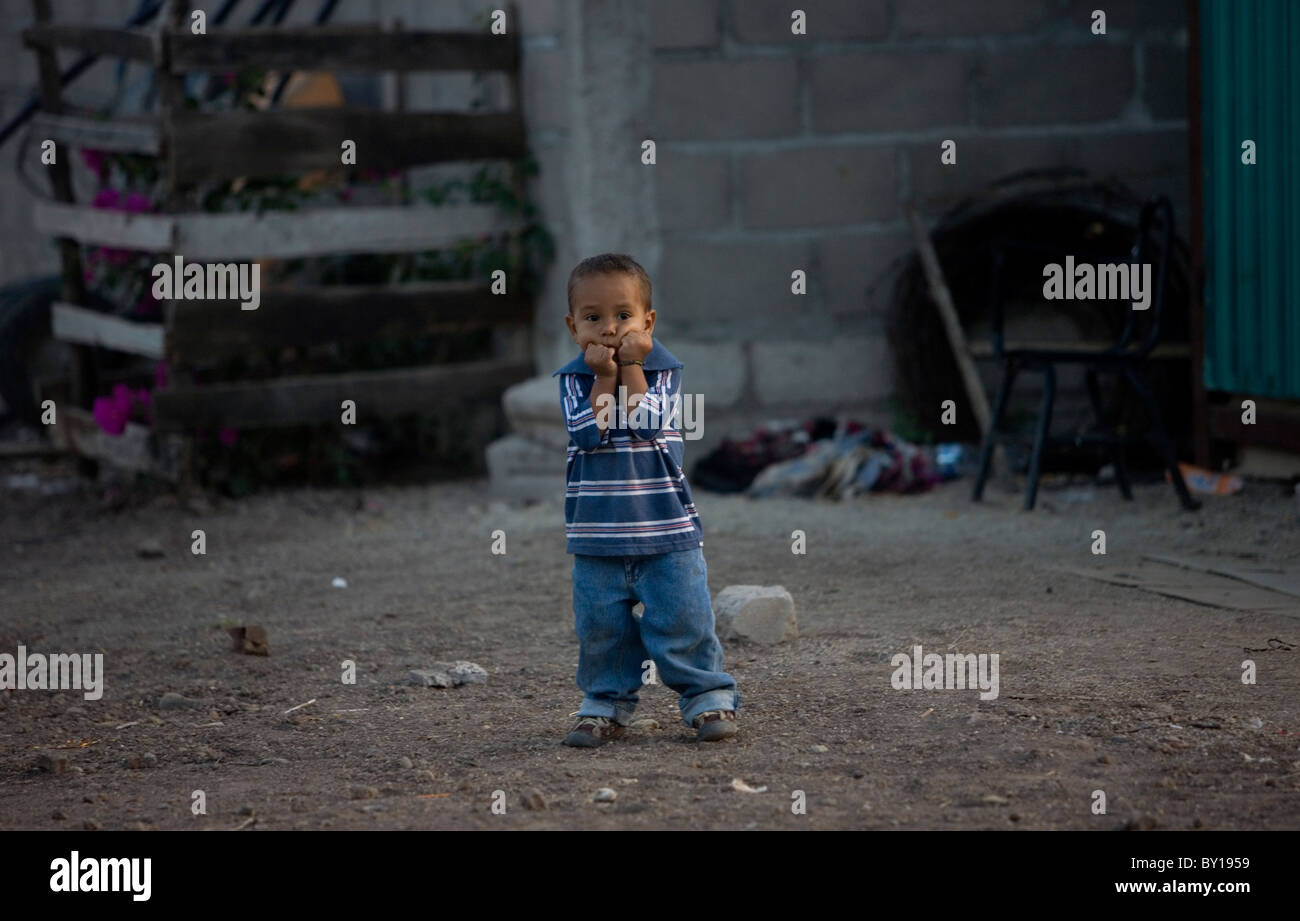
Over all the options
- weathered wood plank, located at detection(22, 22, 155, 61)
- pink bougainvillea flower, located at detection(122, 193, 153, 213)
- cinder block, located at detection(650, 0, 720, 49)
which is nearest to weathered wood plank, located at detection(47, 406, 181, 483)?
pink bougainvillea flower, located at detection(122, 193, 153, 213)

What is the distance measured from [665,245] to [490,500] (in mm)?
1465

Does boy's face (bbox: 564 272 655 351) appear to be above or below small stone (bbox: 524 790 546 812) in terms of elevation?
above

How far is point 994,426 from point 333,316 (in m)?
3.17

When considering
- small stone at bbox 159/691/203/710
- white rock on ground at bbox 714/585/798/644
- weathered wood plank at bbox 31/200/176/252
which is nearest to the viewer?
small stone at bbox 159/691/203/710

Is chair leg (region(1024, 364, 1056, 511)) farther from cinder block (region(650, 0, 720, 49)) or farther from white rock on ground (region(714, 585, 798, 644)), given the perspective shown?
cinder block (region(650, 0, 720, 49))

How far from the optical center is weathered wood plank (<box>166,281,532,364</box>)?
705 centimetres

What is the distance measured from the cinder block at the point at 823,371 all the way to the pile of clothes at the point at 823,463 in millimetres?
200

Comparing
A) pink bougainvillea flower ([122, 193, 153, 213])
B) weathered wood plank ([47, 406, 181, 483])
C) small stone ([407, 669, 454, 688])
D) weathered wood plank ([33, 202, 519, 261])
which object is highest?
pink bougainvillea flower ([122, 193, 153, 213])

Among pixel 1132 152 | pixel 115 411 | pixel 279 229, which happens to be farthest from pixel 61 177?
pixel 1132 152

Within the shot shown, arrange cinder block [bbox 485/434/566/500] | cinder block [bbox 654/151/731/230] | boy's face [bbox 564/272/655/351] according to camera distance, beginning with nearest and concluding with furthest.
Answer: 1. boy's face [bbox 564/272/655/351]
2. cinder block [bbox 485/434/566/500]
3. cinder block [bbox 654/151/731/230]

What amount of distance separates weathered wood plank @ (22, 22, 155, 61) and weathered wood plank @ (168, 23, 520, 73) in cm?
26

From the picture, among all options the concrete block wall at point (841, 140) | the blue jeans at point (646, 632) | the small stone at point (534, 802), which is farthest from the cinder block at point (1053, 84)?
the small stone at point (534, 802)

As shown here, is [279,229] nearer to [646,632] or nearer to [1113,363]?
[1113,363]

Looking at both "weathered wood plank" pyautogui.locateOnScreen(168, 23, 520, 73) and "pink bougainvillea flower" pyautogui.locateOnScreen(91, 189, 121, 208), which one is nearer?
"weathered wood plank" pyautogui.locateOnScreen(168, 23, 520, 73)
